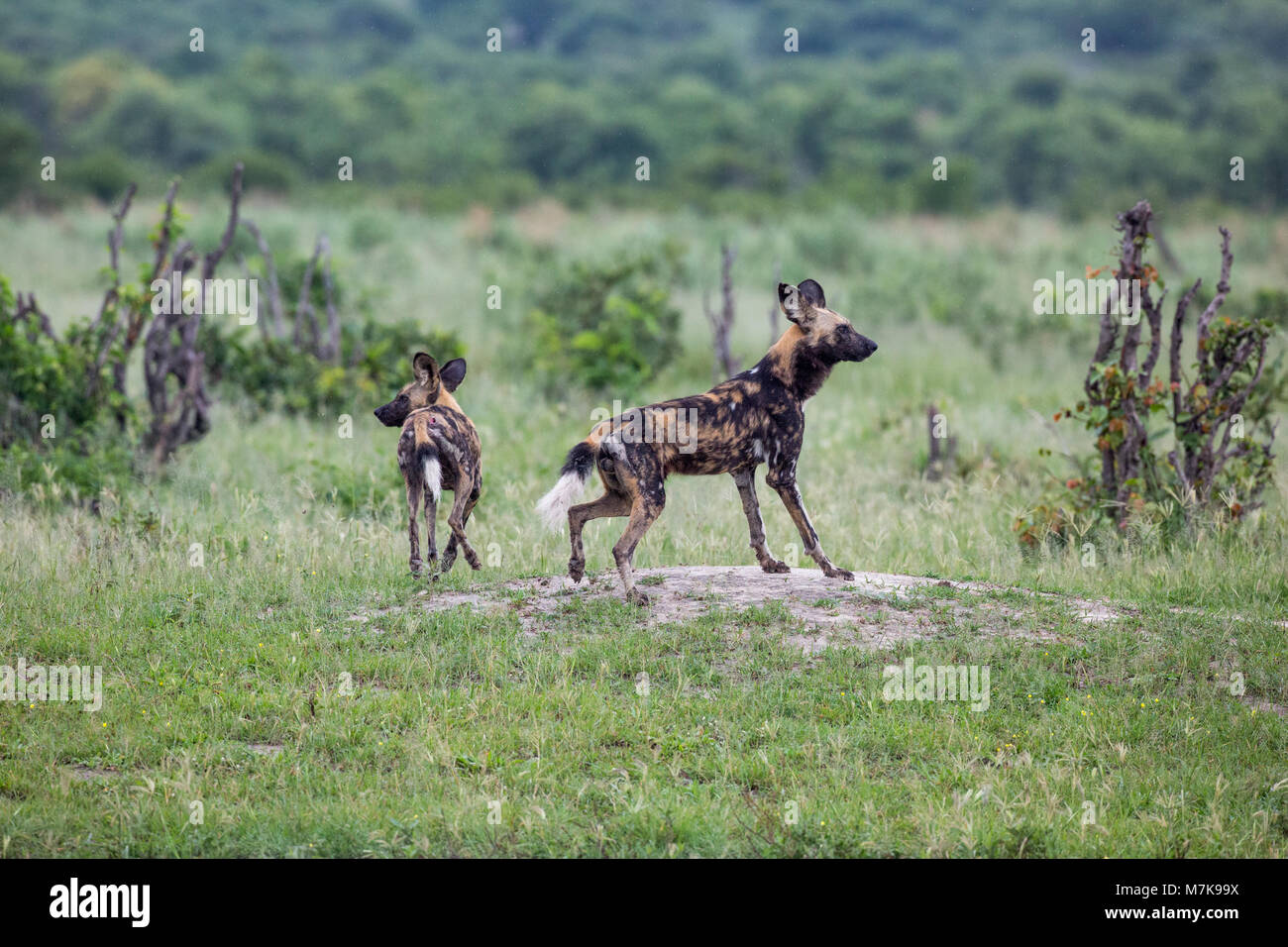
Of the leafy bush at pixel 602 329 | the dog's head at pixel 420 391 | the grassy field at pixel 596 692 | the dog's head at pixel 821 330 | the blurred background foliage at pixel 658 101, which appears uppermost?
the blurred background foliage at pixel 658 101

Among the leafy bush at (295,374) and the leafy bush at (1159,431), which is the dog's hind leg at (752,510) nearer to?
the leafy bush at (1159,431)

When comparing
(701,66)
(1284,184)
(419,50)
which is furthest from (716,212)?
(419,50)

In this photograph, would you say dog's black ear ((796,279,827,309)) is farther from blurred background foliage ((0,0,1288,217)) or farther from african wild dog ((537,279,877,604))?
blurred background foliage ((0,0,1288,217))

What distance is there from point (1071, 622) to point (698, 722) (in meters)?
2.84

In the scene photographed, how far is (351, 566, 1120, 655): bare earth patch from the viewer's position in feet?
28.2

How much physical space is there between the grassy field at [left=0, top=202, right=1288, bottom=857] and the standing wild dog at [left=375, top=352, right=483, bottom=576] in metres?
0.44

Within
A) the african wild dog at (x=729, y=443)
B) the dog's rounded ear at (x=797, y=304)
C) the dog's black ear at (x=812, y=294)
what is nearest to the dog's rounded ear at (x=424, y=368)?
the african wild dog at (x=729, y=443)

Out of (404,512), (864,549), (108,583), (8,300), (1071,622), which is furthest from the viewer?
(8,300)

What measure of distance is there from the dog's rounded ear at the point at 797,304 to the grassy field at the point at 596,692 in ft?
6.33

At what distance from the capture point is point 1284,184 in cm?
4653

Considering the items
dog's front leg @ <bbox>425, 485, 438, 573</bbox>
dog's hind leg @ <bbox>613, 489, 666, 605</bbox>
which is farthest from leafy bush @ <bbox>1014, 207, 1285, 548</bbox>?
dog's front leg @ <bbox>425, 485, 438, 573</bbox>

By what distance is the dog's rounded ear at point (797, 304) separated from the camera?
896 cm

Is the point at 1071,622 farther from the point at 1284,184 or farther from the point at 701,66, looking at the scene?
the point at 701,66
